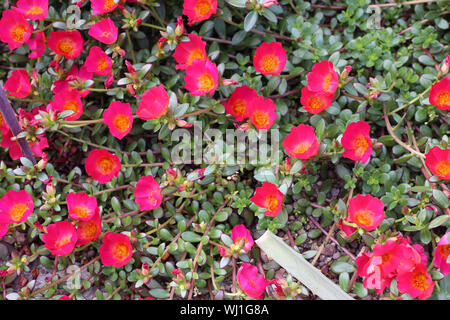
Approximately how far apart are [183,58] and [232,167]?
51 centimetres

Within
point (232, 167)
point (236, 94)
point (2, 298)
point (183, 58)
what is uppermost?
point (183, 58)

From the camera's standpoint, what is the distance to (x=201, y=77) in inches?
72.1

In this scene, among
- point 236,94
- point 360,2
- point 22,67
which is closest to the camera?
point 236,94

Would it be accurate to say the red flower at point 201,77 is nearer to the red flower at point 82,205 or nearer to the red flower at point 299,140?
the red flower at point 299,140

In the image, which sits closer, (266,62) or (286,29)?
(266,62)

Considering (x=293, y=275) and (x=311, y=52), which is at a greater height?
(x=311, y=52)

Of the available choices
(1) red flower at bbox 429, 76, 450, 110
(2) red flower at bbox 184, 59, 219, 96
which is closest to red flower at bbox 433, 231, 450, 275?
(1) red flower at bbox 429, 76, 450, 110

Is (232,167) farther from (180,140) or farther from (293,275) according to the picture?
(293,275)

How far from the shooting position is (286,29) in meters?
2.12

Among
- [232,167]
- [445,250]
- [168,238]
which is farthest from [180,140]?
[445,250]

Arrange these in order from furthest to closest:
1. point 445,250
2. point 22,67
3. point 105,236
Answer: point 22,67, point 105,236, point 445,250

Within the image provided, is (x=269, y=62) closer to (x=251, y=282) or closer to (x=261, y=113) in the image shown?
(x=261, y=113)

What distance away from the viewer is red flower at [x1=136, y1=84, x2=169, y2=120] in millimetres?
1754

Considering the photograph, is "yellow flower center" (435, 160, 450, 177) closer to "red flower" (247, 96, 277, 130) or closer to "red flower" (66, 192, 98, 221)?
"red flower" (247, 96, 277, 130)
